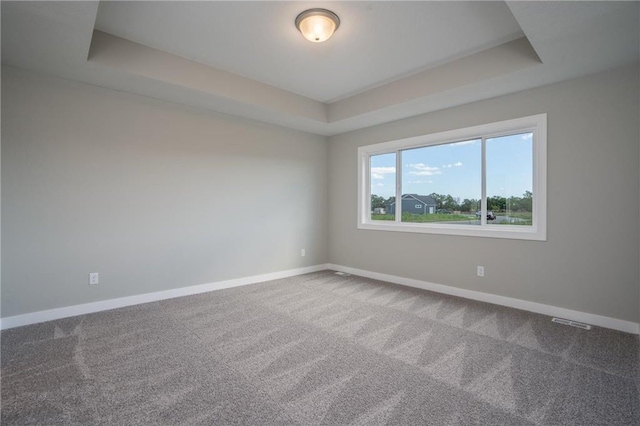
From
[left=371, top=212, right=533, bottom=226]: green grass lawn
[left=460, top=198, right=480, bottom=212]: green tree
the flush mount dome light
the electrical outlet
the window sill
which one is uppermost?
the flush mount dome light

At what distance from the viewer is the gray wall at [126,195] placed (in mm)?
2930

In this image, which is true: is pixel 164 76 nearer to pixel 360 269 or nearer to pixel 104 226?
pixel 104 226

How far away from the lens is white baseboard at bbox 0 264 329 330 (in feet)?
9.55

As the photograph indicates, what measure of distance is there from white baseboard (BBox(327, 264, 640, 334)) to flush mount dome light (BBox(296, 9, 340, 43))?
3318 millimetres

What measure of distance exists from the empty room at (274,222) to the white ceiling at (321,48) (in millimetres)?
22

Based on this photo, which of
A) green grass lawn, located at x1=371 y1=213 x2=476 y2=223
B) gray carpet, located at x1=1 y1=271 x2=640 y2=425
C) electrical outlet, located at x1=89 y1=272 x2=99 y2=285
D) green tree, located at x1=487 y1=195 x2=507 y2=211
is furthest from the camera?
green grass lawn, located at x1=371 y1=213 x2=476 y2=223

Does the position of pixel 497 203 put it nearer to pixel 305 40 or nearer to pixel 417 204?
pixel 417 204

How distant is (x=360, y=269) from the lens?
16.8 ft

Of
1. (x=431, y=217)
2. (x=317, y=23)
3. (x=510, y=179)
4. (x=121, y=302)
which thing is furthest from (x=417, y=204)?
(x=121, y=302)

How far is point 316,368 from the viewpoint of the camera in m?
2.18

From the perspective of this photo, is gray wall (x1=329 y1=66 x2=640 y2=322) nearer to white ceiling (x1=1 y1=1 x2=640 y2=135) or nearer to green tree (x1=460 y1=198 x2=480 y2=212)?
white ceiling (x1=1 y1=1 x2=640 y2=135)

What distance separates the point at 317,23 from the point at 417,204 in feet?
9.70

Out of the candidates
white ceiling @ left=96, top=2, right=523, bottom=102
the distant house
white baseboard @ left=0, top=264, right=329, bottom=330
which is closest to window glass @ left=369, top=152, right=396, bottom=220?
the distant house

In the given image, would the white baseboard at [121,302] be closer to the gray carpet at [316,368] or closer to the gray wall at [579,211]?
the gray carpet at [316,368]
